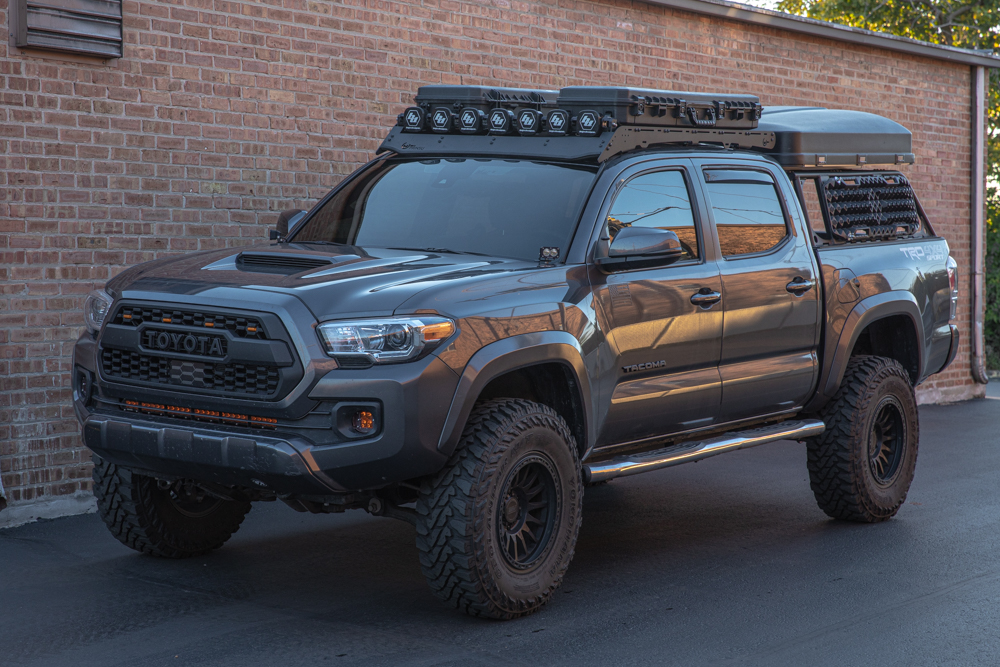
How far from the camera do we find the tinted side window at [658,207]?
5672 mm

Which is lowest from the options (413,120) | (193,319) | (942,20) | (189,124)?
(193,319)

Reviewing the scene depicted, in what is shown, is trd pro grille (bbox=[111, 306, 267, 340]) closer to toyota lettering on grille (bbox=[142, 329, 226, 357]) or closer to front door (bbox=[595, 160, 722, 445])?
toyota lettering on grille (bbox=[142, 329, 226, 357])

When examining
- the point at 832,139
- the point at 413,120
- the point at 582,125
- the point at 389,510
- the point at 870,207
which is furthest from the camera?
the point at 870,207

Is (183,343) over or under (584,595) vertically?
over

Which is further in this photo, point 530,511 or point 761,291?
point 761,291

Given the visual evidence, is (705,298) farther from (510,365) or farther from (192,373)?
(192,373)

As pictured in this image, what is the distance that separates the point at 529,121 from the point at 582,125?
31 cm

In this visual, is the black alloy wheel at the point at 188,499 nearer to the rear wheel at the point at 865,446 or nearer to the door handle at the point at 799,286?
the door handle at the point at 799,286

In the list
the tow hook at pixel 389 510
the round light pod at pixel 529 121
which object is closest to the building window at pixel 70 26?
the round light pod at pixel 529 121

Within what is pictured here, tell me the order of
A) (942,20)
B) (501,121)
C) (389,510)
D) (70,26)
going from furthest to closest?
(942,20), (70,26), (501,121), (389,510)

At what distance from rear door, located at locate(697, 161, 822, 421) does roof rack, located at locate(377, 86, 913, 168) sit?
0.27 meters

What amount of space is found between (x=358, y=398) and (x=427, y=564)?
2.73ft

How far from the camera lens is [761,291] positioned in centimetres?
623

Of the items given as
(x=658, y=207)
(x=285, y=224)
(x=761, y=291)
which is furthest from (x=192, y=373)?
(x=761, y=291)
